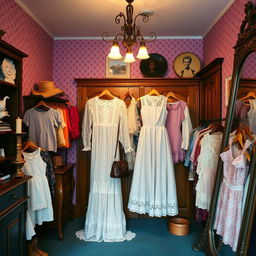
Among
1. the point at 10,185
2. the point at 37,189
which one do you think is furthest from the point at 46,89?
the point at 10,185

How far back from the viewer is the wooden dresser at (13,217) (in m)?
1.70

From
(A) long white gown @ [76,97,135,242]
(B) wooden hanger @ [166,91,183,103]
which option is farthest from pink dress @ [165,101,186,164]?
(A) long white gown @ [76,97,135,242]

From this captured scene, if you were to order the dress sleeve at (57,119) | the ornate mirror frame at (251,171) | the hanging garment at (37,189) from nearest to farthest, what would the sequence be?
the ornate mirror frame at (251,171), the hanging garment at (37,189), the dress sleeve at (57,119)

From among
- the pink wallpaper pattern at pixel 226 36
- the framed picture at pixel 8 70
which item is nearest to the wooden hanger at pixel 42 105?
the framed picture at pixel 8 70

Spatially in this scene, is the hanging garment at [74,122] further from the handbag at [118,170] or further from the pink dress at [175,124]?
the pink dress at [175,124]

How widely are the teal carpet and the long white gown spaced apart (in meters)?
0.12

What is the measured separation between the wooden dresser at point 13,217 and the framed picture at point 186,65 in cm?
252

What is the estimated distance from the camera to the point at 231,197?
6.38 feet

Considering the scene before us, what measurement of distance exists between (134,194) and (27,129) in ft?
4.65

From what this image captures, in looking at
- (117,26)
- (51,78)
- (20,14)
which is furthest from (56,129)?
(117,26)

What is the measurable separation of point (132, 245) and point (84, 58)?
259 centimetres

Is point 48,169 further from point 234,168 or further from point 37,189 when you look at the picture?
point 234,168

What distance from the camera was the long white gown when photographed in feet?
9.50

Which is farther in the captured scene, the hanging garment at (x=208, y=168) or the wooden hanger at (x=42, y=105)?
the wooden hanger at (x=42, y=105)
